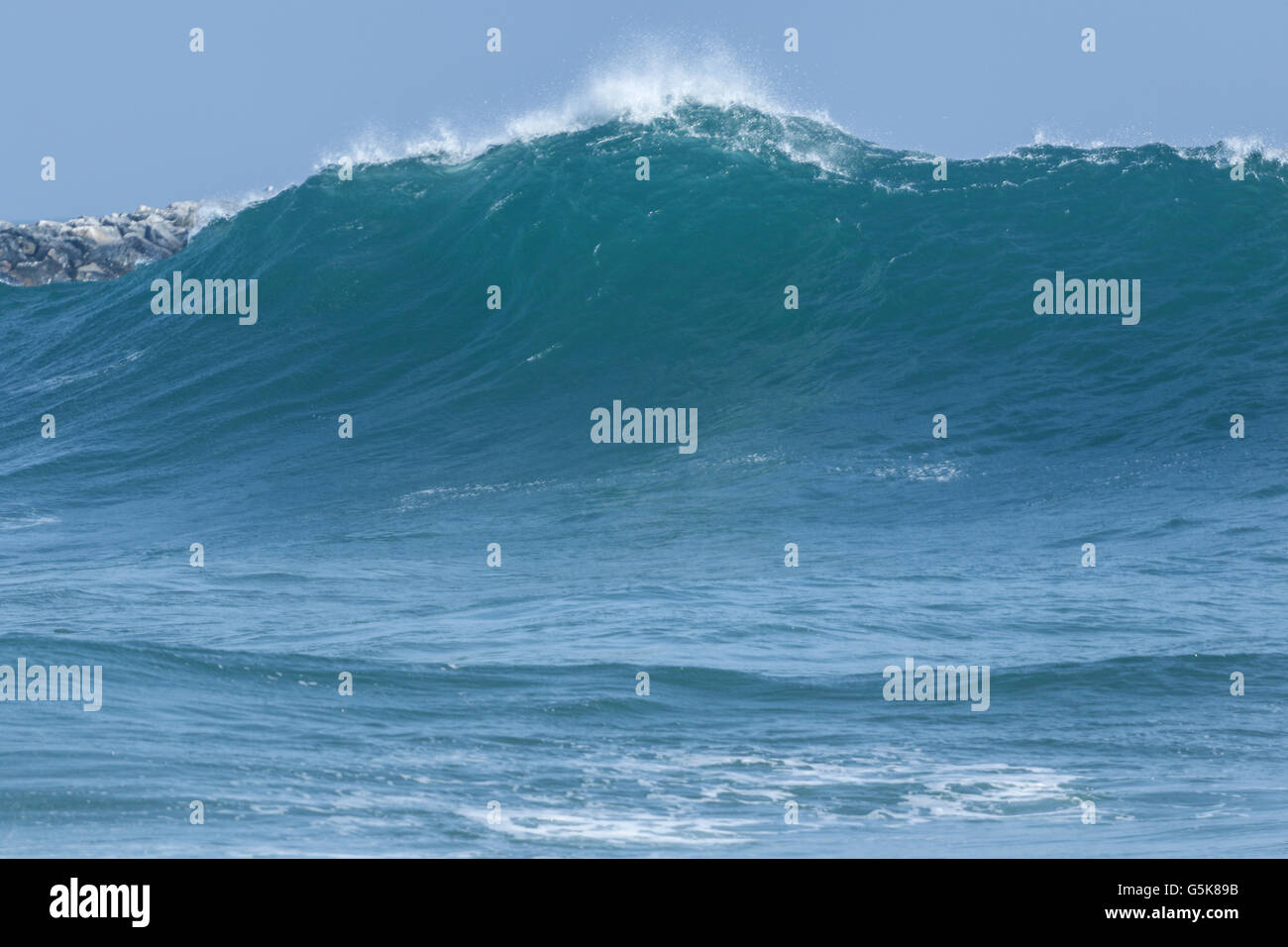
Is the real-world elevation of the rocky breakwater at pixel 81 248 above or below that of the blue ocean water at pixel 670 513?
above

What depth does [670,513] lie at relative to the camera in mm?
15625

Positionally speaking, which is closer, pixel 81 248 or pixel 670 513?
pixel 670 513

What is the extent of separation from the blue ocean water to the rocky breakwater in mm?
8797

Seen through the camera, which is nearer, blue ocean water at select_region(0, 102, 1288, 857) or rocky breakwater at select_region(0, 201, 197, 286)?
blue ocean water at select_region(0, 102, 1288, 857)

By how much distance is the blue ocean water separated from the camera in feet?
25.9

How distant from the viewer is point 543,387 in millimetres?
20078

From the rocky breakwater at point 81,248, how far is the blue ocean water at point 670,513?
28.9 feet

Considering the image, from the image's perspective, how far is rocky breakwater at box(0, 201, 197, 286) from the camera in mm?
36656

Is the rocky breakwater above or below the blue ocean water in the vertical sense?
above

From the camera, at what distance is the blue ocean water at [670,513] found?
789 centimetres

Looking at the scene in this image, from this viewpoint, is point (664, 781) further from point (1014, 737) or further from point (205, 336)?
point (205, 336)

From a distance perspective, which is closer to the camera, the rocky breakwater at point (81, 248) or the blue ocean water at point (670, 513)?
the blue ocean water at point (670, 513)

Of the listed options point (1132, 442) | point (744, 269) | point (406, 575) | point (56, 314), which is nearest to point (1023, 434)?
point (1132, 442)

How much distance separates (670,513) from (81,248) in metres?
27.7
